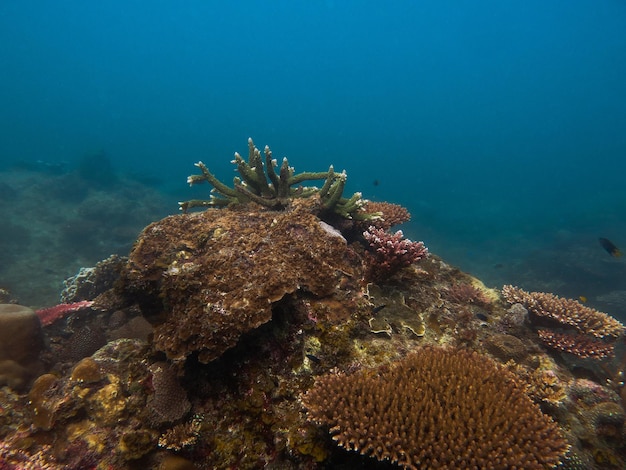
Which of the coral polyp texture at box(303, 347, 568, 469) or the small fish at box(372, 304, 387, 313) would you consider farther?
the small fish at box(372, 304, 387, 313)

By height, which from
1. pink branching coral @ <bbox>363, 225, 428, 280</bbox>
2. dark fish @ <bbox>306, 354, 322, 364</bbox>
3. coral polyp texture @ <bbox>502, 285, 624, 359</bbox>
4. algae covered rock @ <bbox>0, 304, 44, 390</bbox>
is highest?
coral polyp texture @ <bbox>502, 285, 624, 359</bbox>

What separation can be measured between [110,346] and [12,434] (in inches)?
53.4

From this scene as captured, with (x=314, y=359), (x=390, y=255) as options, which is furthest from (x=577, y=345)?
(x=314, y=359)

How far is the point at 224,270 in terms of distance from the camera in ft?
14.0

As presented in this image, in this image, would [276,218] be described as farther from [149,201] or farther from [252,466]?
[149,201]

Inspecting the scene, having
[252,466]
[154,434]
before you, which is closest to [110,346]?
[154,434]

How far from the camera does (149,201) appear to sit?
31.9m

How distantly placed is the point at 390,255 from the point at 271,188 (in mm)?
2717

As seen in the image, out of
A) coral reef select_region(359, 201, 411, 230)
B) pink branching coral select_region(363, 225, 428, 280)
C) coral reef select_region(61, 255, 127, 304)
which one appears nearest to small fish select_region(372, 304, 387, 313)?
pink branching coral select_region(363, 225, 428, 280)

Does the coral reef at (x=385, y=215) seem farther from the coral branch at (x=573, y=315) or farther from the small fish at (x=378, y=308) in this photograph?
the coral branch at (x=573, y=315)

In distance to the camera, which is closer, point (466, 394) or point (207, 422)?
point (466, 394)

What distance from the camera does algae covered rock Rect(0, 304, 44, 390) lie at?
4977 millimetres

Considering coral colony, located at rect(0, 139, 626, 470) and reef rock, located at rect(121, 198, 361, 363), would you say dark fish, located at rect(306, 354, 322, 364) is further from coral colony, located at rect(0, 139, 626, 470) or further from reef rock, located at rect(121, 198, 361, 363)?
reef rock, located at rect(121, 198, 361, 363)

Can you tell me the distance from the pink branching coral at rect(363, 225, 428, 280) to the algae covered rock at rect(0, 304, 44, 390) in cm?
556
